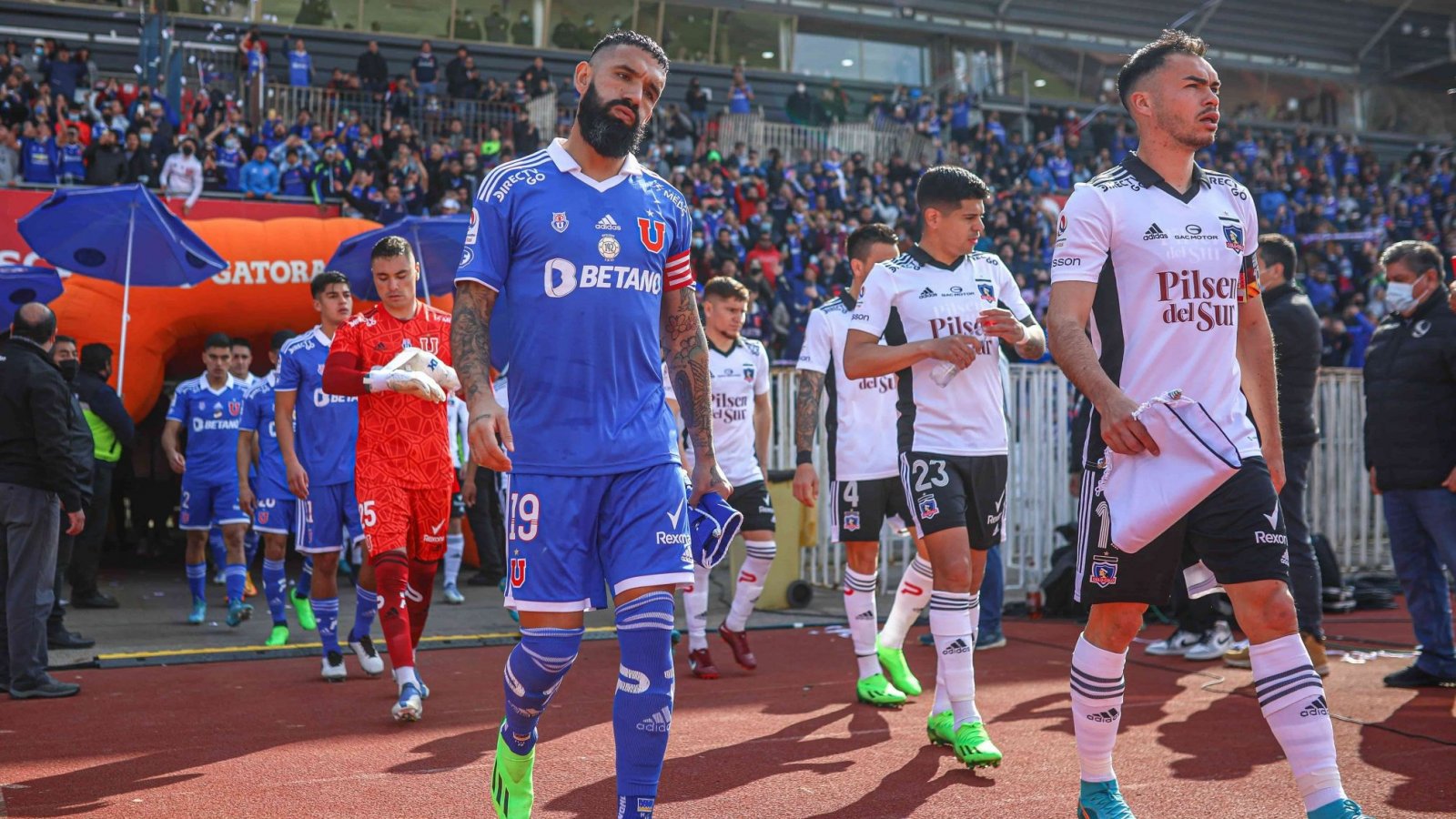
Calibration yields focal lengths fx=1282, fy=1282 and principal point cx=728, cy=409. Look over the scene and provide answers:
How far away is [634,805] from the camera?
141 inches

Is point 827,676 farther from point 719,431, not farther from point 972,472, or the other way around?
point 972,472

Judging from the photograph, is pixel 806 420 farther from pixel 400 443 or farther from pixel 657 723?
pixel 657 723

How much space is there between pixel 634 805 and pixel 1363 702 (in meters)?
4.53

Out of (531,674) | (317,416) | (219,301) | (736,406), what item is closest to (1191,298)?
(531,674)

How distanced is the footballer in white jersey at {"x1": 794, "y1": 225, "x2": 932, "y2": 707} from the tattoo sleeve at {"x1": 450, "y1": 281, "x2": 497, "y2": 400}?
3340 mm

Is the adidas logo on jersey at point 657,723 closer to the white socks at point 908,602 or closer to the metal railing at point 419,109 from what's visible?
the white socks at point 908,602

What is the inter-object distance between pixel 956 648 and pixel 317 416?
4114 mm

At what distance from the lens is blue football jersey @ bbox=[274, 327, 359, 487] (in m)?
7.42

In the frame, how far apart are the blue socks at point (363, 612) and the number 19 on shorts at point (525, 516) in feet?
11.0

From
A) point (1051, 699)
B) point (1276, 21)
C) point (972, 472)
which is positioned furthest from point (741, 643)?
point (1276, 21)

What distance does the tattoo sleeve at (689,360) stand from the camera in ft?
13.7

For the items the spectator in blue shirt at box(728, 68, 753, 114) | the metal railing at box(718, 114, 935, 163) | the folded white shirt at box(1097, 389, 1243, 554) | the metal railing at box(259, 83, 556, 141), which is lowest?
the folded white shirt at box(1097, 389, 1243, 554)

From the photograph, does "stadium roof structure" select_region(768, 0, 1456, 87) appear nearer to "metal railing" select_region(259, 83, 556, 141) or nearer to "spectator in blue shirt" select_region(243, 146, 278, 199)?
"metal railing" select_region(259, 83, 556, 141)

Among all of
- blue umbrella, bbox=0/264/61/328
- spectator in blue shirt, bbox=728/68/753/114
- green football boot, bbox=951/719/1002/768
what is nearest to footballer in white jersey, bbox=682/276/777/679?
green football boot, bbox=951/719/1002/768
